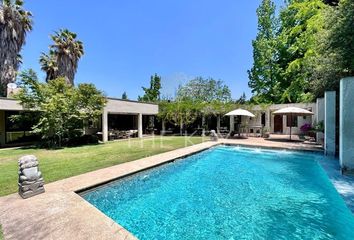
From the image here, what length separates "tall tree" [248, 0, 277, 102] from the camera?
28.2m

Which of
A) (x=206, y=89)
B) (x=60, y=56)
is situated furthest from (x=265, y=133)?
(x=60, y=56)

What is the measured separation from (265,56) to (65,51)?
25.2m

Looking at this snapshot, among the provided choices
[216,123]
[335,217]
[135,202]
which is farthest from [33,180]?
[216,123]

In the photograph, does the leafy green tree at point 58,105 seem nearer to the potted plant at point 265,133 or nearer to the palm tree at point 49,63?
the palm tree at point 49,63

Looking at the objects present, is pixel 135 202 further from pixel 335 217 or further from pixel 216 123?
pixel 216 123

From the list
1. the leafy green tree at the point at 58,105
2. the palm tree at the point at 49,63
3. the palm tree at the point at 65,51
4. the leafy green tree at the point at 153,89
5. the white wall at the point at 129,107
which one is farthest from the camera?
the leafy green tree at the point at 153,89

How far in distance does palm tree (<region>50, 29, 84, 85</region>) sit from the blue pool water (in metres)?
19.6

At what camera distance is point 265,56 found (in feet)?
92.7

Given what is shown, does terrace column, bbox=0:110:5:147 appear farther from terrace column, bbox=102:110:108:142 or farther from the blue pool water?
the blue pool water

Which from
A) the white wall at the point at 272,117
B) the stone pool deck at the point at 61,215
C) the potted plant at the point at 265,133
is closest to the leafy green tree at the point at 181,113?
the white wall at the point at 272,117

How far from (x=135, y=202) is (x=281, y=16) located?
31426 mm

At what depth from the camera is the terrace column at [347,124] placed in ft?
25.1

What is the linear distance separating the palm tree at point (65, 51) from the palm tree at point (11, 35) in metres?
3.13

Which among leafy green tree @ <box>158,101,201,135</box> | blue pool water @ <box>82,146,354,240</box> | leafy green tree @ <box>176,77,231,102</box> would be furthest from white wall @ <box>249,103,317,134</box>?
leafy green tree @ <box>176,77,231,102</box>
